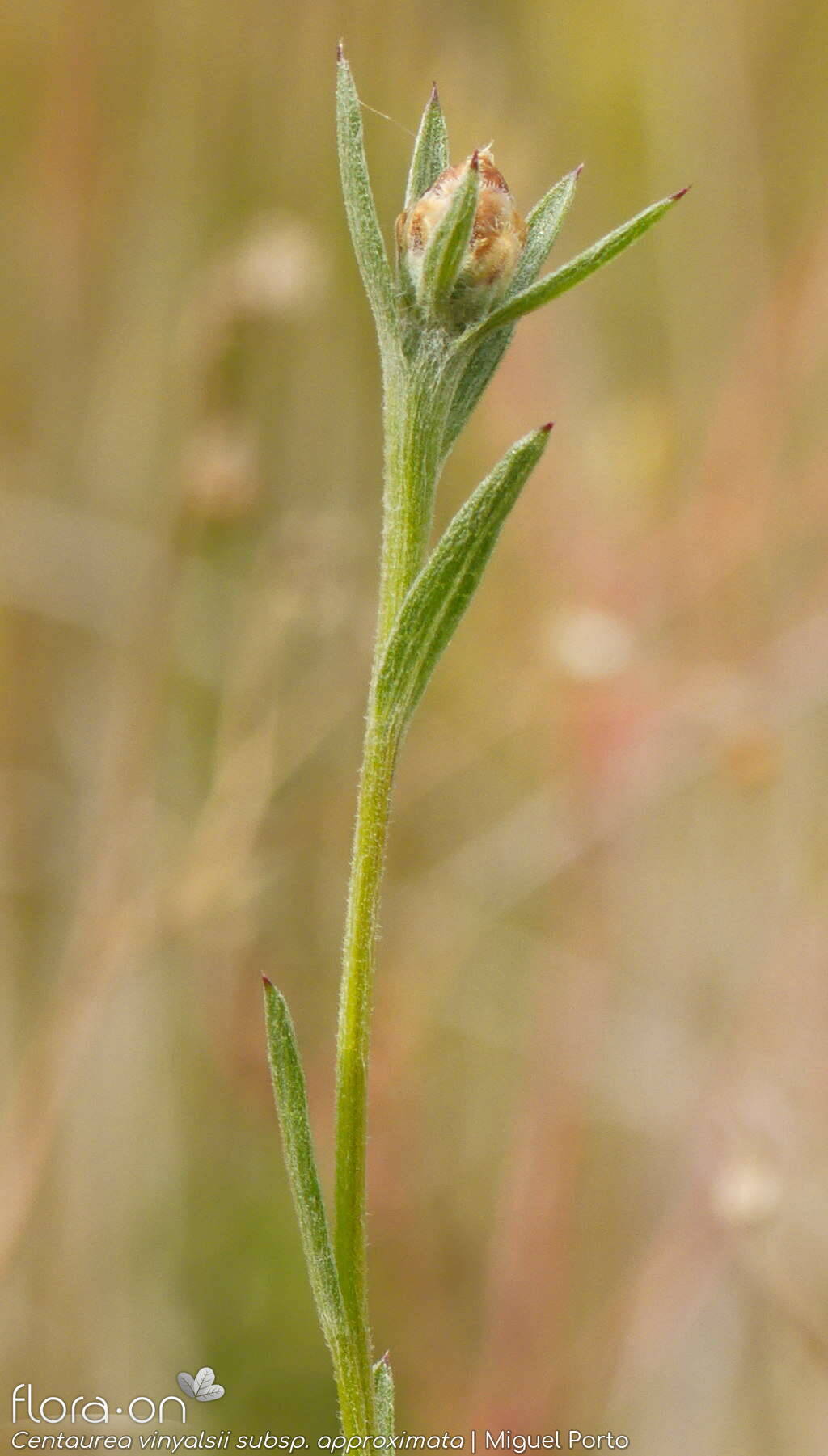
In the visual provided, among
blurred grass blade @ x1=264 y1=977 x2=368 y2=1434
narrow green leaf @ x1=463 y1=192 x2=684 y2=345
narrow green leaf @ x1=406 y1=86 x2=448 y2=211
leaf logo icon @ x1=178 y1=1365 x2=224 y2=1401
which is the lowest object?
leaf logo icon @ x1=178 y1=1365 x2=224 y2=1401

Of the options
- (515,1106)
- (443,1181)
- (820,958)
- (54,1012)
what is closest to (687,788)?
(820,958)

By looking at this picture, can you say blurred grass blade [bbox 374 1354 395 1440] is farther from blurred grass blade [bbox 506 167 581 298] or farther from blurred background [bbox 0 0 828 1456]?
blurred background [bbox 0 0 828 1456]

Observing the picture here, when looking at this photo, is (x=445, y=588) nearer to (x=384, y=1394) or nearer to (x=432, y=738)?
(x=384, y=1394)

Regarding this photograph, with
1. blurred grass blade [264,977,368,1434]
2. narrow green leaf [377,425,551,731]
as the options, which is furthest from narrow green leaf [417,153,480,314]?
blurred grass blade [264,977,368,1434]

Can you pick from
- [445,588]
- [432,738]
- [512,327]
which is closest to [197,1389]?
[445,588]

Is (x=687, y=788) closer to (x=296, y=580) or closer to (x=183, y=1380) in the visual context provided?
(x=296, y=580)
